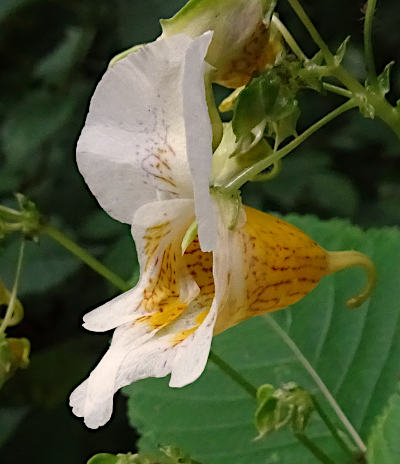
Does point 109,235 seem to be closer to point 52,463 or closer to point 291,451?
point 52,463

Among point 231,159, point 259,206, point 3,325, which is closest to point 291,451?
point 3,325

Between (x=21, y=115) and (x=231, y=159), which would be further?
(x=21, y=115)

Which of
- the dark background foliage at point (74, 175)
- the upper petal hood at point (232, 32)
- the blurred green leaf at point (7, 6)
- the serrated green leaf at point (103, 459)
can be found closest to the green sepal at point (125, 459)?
the serrated green leaf at point (103, 459)

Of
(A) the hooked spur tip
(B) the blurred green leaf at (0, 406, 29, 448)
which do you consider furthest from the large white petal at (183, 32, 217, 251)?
(B) the blurred green leaf at (0, 406, 29, 448)

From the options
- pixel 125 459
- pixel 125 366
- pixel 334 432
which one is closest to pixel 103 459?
pixel 125 459

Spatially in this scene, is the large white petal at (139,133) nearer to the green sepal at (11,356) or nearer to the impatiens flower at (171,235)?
the impatiens flower at (171,235)

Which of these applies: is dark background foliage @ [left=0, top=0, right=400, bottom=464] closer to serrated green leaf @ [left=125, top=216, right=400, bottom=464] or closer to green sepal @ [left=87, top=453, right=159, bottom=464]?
Result: serrated green leaf @ [left=125, top=216, right=400, bottom=464]

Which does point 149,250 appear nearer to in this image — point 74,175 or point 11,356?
point 11,356
